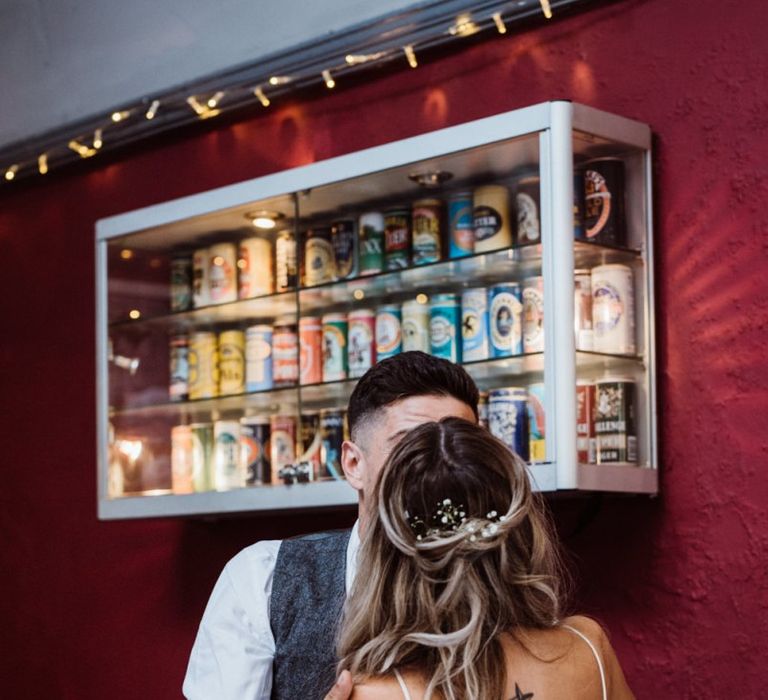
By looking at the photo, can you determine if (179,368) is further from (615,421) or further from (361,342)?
(615,421)

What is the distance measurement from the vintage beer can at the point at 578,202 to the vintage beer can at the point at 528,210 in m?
0.07

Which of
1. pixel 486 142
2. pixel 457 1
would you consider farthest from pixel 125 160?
pixel 486 142

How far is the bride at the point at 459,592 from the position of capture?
71.4 inches

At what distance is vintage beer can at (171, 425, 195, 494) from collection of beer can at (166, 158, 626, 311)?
1.05 ft

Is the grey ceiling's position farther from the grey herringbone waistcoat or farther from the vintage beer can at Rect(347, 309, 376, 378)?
the grey herringbone waistcoat

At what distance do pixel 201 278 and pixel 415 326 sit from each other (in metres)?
0.73

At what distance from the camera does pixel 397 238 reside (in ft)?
10.9

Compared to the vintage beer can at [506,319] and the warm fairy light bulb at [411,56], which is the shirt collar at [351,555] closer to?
the vintage beer can at [506,319]

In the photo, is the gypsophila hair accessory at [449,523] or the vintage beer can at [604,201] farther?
the vintage beer can at [604,201]

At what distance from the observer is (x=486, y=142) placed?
2986mm

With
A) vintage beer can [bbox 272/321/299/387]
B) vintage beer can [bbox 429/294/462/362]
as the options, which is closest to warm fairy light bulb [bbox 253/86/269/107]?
vintage beer can [bbox 272/321/299/387]

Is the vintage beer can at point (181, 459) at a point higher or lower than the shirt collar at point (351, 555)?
higher

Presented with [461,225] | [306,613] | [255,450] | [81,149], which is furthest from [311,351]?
[81,149]

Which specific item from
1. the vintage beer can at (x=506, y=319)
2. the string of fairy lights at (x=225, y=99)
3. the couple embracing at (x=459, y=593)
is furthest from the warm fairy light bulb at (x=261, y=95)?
the couple embracing at (x=459, y=593)
